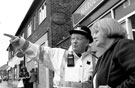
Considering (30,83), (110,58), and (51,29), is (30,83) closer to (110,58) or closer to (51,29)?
(51,29)

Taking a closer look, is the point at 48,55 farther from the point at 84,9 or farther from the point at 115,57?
the point at 84,9

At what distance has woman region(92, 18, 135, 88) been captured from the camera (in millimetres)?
1359

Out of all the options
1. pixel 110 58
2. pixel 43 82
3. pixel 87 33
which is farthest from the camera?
pixel 43 82

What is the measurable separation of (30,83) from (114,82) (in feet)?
40.0

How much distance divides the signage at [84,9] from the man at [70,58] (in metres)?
3.30

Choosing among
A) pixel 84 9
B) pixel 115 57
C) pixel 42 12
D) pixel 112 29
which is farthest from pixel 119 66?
pixel 42 12

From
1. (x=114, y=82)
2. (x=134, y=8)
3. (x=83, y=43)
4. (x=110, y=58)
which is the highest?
(x=134, y=8)

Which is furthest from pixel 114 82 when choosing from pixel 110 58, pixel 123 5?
pixel 123 5

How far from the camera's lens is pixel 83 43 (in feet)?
8.34

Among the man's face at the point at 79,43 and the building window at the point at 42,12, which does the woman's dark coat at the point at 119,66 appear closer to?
the man's face at the point at 79,43

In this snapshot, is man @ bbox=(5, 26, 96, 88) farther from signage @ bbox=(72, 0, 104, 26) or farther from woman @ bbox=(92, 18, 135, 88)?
signage @ bbox=(72, 0, 104, 26)

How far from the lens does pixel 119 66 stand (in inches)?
56.4

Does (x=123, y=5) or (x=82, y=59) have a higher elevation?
(x=123, y=5)

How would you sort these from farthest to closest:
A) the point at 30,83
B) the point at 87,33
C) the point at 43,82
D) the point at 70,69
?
1. the point at 30,83
2. the point at 43,82
3. the point at 87,33
4. the point at 70,69
